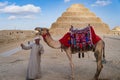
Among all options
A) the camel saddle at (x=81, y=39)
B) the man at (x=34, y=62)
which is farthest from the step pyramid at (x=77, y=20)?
the camel saddle at (x=81, y=39)

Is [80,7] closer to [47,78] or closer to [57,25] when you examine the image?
[57,25]

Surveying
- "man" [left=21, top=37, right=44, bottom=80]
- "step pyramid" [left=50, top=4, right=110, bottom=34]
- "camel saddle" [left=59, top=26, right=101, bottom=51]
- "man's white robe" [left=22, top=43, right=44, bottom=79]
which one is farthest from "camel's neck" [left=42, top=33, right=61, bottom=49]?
"step pyramid" [left=50, top=4, right=110, bottom=34]

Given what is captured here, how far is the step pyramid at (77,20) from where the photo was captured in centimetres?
16262

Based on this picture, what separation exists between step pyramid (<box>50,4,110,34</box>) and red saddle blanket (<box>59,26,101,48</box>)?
5721 inches

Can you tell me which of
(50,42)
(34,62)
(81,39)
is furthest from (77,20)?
(50,42)

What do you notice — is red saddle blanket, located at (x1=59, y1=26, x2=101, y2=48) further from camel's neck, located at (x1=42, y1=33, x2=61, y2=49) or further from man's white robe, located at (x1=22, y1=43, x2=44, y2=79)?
man's white robe, located at (x1=22, y1=43, x2=44, y2=79)

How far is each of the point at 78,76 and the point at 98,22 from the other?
521 feet

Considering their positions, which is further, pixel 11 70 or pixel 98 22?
pixel 98 22

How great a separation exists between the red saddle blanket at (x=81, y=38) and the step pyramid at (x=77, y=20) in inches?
5721

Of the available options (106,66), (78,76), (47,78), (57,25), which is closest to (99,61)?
(78,76)

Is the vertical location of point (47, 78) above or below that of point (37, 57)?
below

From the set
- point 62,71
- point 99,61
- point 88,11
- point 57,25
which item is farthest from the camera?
point 88,11

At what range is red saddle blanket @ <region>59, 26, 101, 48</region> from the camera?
12523 mm

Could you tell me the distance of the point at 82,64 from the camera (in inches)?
658
